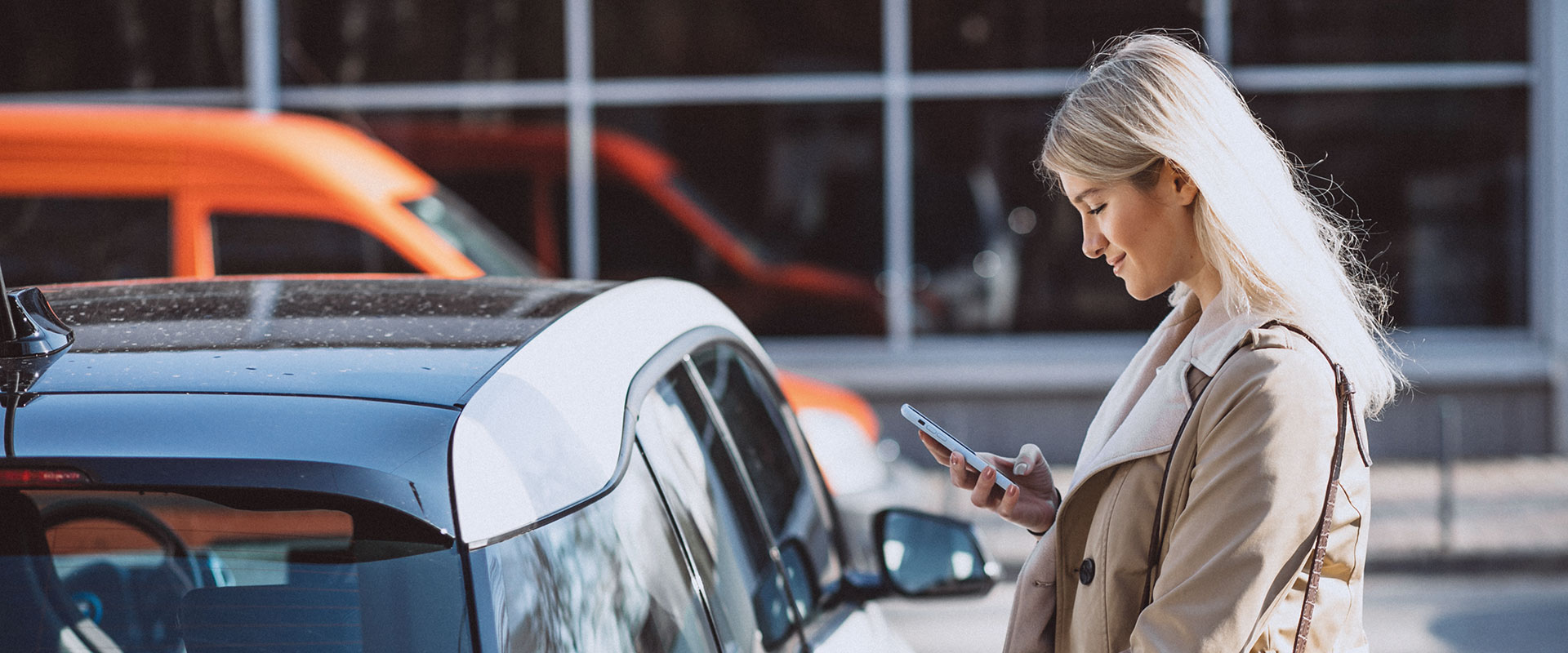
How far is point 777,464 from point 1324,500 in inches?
45.3

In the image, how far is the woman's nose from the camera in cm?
184

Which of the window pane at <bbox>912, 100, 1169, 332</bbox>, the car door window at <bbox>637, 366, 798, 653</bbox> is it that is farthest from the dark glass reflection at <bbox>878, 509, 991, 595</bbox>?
the window pane at <bbox>912, 100, 1169, 332</bbox>

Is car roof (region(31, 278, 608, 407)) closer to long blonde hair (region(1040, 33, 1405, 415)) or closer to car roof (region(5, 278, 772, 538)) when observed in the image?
car roof (region(5, 278, 772, 538))

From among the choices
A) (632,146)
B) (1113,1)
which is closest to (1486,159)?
(1113,1)

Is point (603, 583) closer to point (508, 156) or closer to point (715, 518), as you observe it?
point (715, 518)

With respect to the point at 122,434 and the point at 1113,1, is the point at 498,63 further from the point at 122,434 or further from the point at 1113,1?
the point at 122,434

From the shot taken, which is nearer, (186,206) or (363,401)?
(363,401)

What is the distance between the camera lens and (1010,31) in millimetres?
9719

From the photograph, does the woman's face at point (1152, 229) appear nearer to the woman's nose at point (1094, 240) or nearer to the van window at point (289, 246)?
the woman's nose at point (1094, 240)

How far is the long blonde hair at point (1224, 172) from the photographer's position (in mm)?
1651

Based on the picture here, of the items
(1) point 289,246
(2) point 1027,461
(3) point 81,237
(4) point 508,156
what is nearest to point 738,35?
(4) point 508,156

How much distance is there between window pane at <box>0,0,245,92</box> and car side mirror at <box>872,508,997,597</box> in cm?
869

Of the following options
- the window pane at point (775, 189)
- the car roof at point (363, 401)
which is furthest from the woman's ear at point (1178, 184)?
the window pane at point (775, 189)

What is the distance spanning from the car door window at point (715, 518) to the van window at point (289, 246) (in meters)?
3.66
